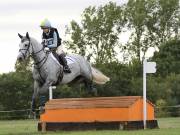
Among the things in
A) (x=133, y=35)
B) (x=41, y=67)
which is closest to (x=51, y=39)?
(x=41, y=67)

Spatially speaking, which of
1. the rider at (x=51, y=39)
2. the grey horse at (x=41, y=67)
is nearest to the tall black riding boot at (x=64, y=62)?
the rider at (x=51, y=39)

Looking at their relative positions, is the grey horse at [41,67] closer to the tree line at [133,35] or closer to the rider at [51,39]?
the rider at [51,39]

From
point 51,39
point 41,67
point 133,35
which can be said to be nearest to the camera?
point 41,67

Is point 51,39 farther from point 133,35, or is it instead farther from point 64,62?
point 133,35

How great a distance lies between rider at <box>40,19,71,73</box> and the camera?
17406 mm

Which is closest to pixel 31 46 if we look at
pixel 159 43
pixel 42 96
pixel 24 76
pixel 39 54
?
pixel 39 54

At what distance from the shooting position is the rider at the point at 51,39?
17406 mm

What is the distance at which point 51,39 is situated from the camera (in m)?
17.5

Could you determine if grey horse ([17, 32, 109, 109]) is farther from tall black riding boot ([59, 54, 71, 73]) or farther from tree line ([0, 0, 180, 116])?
tree line ([0, 0, 180, 116])

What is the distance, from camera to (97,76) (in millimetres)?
19422

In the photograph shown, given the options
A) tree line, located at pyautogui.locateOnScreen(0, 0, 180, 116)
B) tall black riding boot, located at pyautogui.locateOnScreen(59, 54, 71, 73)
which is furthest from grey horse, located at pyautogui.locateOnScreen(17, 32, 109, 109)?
tree line, located at pyautogui.locateOnScreen(0, 0, 180, 116)

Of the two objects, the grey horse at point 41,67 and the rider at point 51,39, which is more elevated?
the rider at point 51,39

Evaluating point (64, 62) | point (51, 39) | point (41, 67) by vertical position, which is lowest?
point (41, 67)

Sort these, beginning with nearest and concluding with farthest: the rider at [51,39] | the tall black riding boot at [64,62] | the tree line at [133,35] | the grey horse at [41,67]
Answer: the grey horse at [41,67]
the rider at [51,39]
the tall black riding boot at [64,62]
the tree line at [133,35]
